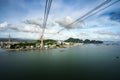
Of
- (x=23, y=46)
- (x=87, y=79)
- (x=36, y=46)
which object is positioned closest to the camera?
(x=87, y=79)

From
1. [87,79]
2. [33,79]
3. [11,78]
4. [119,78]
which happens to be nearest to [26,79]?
[33,79]

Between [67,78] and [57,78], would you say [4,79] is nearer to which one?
[57,78]

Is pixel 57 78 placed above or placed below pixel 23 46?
below

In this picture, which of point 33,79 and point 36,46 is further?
point 36,46

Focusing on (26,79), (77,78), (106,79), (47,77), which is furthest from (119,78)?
(26,79)

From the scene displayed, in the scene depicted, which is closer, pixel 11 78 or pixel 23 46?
pixel 11 78

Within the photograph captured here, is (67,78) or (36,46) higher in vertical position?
(36,46)

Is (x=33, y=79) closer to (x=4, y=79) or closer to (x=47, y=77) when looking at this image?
(x=47, y=77)

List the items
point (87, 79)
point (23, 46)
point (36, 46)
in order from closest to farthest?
point (87, 79)
point (23, 46)
point (36, 46)

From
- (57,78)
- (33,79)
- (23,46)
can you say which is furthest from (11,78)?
(23,46)
